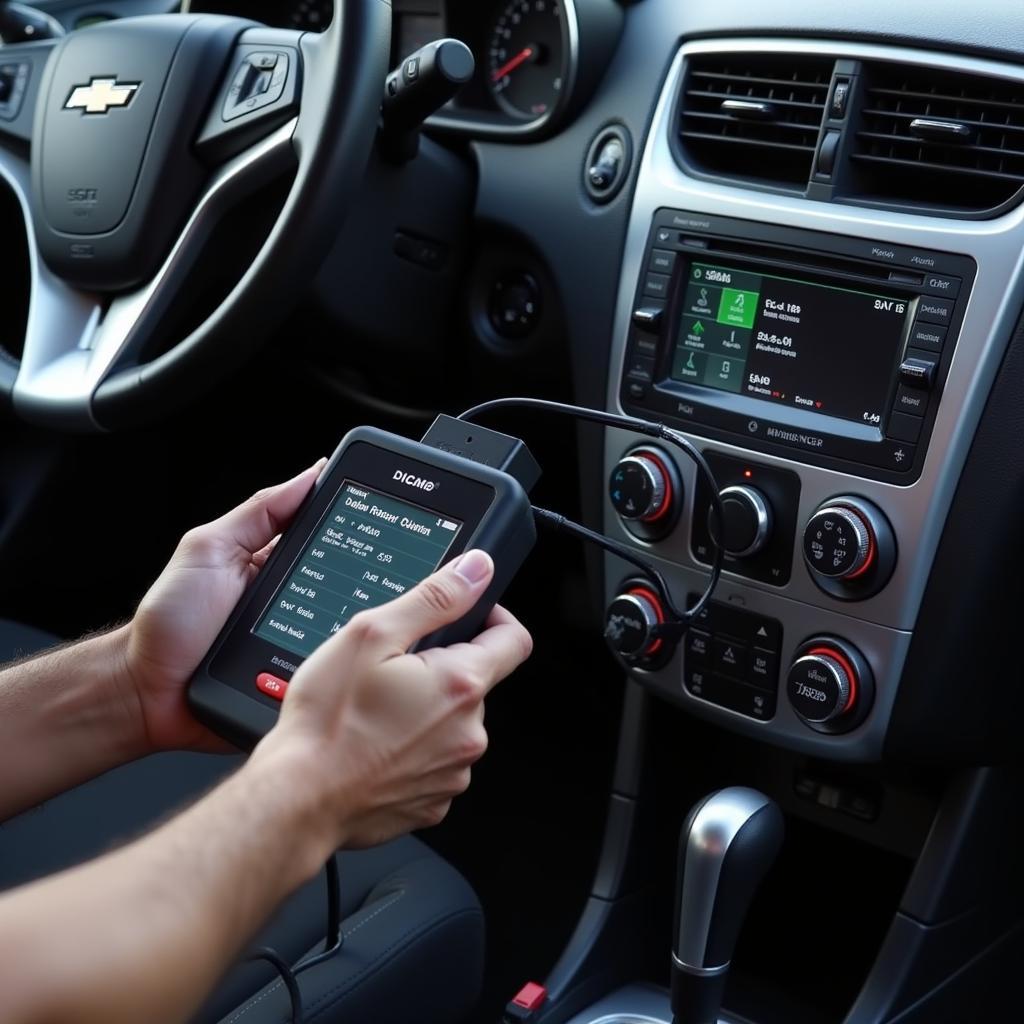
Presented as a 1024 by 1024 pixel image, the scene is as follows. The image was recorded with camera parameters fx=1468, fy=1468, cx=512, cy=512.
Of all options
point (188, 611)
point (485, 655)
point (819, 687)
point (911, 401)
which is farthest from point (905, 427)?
point (188, 611)

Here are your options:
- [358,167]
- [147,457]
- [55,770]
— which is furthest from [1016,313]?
[147,457]

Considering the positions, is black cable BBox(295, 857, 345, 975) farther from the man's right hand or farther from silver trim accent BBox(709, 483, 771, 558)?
silver trim accent BBox(709, 483, 771, 558)

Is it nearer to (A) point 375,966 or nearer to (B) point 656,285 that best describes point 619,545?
(B) point 656,285

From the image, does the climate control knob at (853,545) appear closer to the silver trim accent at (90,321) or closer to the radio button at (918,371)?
the radio button at (918,371)

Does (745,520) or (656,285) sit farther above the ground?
(656,285)

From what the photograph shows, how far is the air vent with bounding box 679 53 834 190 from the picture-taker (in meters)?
1.27

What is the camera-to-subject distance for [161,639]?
40.3 inches

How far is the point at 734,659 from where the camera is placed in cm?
134

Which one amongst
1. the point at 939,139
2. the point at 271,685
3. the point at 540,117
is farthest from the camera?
the point at 540,117

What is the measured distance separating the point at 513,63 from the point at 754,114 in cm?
38

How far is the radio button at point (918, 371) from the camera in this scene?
1.15 meters

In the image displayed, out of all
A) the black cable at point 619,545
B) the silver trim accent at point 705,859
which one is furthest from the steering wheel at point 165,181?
the silver trim accent at point 705,859

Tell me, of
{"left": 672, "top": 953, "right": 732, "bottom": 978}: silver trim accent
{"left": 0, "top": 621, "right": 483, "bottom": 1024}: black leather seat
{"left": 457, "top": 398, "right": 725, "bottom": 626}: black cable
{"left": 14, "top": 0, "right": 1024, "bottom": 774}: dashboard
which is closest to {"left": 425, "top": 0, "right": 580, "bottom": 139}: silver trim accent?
{"left": 14, "top": 0, "right": 1024, "bottom": 774}: dashboard

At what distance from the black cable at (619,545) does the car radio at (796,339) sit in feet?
0.17
